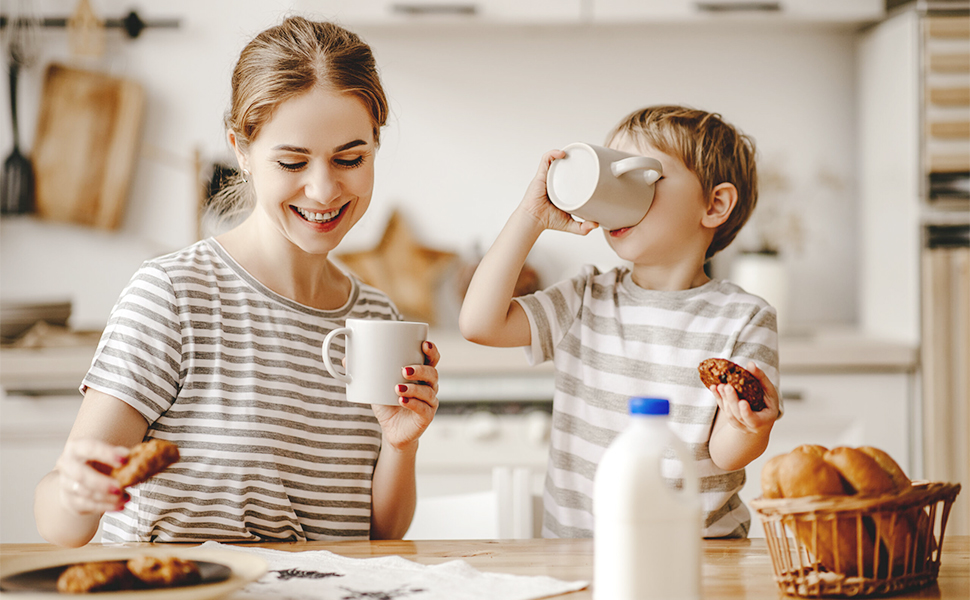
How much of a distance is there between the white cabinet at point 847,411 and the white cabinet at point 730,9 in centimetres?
102

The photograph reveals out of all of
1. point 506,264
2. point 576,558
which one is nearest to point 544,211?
point 506,264

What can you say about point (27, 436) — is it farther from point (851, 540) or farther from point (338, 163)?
point (851, 540)

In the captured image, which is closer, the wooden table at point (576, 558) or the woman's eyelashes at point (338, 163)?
the wooden table at point (576, 558)

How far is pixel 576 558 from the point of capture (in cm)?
88

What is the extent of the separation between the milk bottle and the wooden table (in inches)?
4.7

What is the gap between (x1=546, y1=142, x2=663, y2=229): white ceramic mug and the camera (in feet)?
3.24

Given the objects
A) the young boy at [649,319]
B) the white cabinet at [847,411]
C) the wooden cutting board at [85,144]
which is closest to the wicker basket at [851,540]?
the young boy at [649,319]

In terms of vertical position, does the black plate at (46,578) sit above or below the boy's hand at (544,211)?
below

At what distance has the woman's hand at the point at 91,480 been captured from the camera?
2.31ft

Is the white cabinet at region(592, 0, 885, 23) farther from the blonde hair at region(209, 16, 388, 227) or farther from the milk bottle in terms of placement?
the milk bottle

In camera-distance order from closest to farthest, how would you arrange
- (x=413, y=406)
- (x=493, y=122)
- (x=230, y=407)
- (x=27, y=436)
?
(x=413, y=406)
(x=230, y=407)
(x=27, y=436)
(x=493, y=122)

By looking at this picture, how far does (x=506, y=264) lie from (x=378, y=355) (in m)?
0.26

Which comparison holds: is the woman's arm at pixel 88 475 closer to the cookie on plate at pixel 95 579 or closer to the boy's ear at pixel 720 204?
the cookie on plate at pixel 95 579

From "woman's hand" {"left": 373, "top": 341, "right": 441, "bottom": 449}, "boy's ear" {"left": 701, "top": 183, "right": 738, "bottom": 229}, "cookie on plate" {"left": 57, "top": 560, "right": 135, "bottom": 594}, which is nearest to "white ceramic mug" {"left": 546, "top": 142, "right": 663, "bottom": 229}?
"boy's ear" {"left": 701, "top": 183, "right": 738, "bottom": 229}
